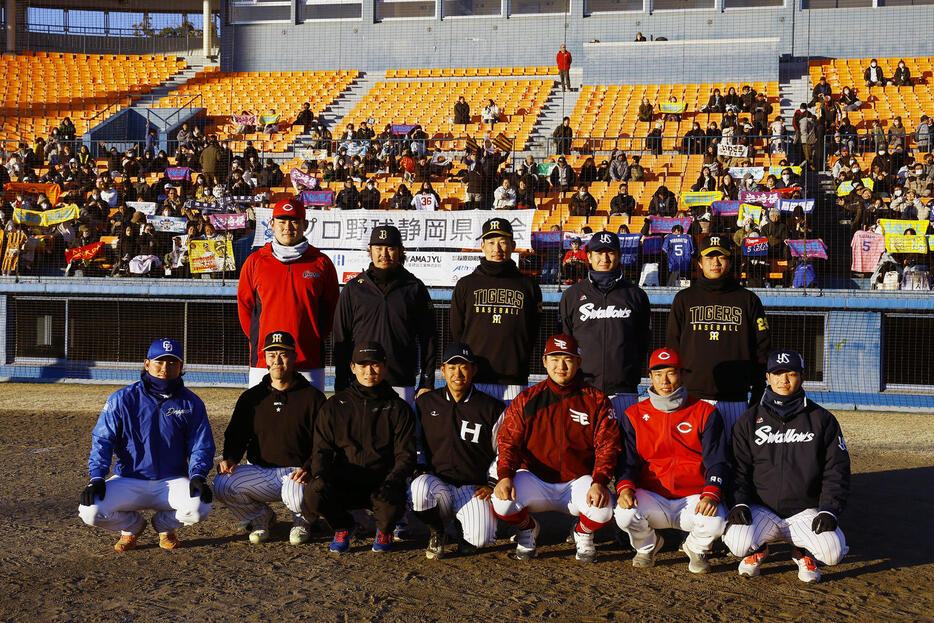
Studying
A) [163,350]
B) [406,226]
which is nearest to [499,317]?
[163,350]

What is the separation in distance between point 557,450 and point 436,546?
982mm

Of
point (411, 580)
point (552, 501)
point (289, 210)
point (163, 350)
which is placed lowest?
point (411, 580)

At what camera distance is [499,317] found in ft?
22.0

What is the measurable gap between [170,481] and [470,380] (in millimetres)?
2055

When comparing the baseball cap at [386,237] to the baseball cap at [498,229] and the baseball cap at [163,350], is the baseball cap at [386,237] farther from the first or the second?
the baseball cap at [163,350]

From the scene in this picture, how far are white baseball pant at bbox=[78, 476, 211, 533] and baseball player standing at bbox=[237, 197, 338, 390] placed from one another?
1061 millimetres

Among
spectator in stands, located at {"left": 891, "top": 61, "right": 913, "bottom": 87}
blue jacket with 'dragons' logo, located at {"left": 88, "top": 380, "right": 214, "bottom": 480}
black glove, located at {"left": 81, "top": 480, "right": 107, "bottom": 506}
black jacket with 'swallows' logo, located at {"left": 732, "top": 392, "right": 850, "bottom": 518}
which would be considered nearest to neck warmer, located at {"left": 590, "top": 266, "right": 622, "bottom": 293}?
black jacket with 'swallows' logo, located at {"left": 732, "top": 392, "right": 850, "bottom": 518}

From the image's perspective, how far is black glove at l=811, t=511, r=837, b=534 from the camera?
5.39 m

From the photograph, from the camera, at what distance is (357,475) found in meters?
6.08

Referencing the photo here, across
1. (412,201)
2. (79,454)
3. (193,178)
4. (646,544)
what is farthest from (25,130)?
(646,544)

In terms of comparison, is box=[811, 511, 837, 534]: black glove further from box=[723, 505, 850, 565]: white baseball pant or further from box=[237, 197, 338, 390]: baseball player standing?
box=[237, 197, 338, 390]: baseball player standing

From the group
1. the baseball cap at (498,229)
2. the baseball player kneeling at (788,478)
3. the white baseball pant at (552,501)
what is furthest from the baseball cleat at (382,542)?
the baseball cap at (498,229)

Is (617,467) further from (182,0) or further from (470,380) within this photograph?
(182,0)

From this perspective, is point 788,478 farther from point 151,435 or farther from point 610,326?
point 151,435
